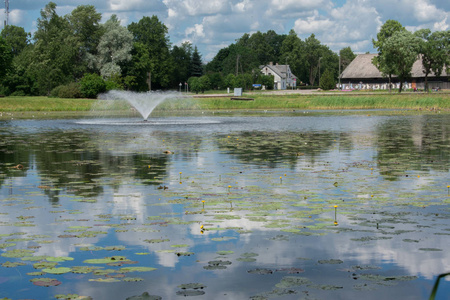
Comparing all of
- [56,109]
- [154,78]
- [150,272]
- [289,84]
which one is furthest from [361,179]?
[289,84]

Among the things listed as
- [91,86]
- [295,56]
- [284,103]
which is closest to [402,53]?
[284,103]

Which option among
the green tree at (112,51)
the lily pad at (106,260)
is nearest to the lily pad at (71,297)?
the lily pad at (106,260)

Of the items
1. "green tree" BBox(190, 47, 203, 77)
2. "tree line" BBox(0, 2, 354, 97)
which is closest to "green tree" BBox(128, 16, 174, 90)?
"tree line" BBox(0, 2, 354, 97)

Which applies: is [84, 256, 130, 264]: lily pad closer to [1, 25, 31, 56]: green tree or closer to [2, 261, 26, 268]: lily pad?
[2, 261, 26, 268]: lily pad

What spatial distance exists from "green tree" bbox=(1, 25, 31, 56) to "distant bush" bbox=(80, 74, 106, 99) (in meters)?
78.0

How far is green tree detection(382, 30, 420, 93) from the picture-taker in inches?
3735

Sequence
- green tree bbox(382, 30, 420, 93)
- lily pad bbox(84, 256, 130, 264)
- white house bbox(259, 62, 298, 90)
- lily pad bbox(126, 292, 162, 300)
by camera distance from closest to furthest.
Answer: lily pad bbox(126, 292, 162, 300), lily pad bbox(84, 256, 130, 264), green tree bbox(382, 30, 420, 93), white house bbox(259, 62, 298, 90)

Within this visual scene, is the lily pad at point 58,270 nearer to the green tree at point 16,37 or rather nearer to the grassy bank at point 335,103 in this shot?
the grassy bank at point 335,103

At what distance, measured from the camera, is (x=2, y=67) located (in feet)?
279

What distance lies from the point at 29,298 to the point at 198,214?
4.81 metres

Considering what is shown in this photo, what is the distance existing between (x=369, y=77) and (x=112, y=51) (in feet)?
211

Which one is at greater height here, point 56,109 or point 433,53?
point 433,53

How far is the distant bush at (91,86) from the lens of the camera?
8644 centimetres

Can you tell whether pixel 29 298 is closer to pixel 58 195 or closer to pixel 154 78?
pixel 58 195
